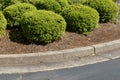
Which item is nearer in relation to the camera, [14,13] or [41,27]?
[41,27]

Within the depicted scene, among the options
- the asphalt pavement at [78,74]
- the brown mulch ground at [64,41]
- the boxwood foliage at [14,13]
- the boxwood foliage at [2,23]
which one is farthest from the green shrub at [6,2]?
the asphalt pavement at [78,74]

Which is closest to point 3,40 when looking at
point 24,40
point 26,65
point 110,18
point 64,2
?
point 24,40

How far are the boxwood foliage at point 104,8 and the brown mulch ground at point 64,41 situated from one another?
0.43 metres

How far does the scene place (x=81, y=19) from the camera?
769 centimetres

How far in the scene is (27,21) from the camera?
6.96 m

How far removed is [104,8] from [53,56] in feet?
8.33

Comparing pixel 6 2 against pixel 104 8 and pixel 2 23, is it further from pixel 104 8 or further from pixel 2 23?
pixel 104 8

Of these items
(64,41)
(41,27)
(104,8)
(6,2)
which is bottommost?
(64,41)

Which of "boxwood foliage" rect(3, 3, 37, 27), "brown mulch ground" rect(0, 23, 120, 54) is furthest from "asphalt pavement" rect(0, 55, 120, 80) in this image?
"boxwood foliage" rect(3, 3, 37, 27)

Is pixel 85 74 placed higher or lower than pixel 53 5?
lower

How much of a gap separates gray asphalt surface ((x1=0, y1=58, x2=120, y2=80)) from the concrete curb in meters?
0.40

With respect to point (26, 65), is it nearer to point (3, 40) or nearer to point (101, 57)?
point (3, 40)

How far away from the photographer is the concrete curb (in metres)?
6.40

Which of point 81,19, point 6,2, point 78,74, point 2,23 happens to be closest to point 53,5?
point 81,19
